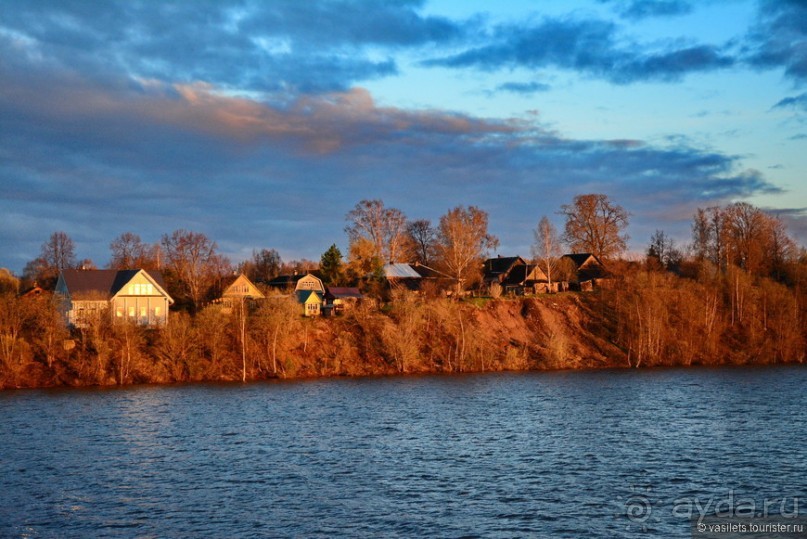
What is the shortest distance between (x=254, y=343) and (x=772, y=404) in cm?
5818

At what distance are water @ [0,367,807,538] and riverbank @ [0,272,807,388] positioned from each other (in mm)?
13736

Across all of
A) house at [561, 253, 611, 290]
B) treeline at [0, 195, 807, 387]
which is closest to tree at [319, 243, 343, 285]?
treeline at [0, 195, 807, 387]

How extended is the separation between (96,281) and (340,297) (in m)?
34.7

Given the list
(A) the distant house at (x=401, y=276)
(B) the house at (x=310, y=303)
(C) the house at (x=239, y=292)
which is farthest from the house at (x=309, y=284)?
(A) the distant house at (x=401, y=276)

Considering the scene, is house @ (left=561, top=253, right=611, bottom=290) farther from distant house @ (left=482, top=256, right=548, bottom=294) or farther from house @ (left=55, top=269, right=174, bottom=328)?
house @ (left=55, top=269, right=174, bottom=328)

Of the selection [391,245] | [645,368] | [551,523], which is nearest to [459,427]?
[551,523]

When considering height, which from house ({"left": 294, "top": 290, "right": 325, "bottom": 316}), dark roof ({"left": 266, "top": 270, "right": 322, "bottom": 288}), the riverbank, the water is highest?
dark roof ({"left": 266, "top": 270, "right": 322, "bottom": 288})

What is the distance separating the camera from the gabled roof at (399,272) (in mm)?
124506

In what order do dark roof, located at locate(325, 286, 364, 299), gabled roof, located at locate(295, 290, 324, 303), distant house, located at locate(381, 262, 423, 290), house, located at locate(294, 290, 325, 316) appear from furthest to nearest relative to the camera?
distant house, located at locate(381, 262, 423, 290) < dark roof, located at locate(325, 286, 364, 299) < gabled roof, located at locate(295, 290, 324, 303) < house, located at locate(294, 290, 325, 316)

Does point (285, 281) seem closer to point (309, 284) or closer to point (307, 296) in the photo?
point (309, 284)

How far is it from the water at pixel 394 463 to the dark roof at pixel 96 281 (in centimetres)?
2645

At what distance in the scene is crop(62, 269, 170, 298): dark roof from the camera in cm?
9550

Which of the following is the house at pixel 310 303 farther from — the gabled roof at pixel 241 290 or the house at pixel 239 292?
the gabled roof at pixel 241 290

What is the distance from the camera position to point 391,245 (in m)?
141
